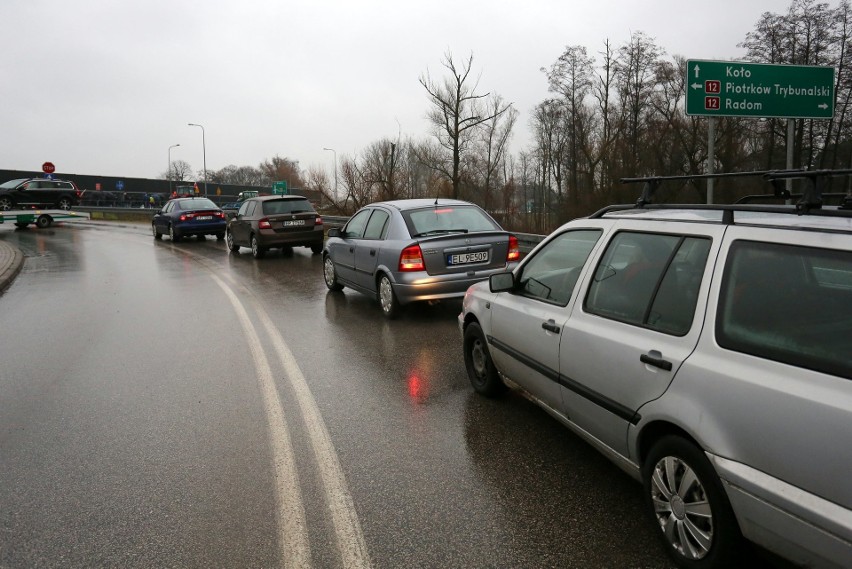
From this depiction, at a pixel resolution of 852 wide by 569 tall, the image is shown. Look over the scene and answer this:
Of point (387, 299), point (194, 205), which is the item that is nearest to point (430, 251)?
point (387, 299)

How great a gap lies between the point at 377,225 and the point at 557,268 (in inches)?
207

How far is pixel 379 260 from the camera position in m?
8.96

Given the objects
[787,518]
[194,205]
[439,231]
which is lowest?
[787,518]

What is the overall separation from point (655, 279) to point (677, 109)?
48291 millimetres

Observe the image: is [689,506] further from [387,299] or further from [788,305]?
[387,299]

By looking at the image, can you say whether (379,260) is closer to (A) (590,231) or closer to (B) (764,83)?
(A) (590,231)

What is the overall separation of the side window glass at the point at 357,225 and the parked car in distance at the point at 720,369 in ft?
21.0

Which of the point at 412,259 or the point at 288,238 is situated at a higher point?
the point at 288,238

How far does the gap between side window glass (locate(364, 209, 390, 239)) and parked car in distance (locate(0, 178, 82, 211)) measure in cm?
3343

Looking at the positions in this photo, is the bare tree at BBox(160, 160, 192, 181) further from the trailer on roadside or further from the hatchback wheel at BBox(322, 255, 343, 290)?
the hatchback wheel at BBox(322, 255, 343, 290)

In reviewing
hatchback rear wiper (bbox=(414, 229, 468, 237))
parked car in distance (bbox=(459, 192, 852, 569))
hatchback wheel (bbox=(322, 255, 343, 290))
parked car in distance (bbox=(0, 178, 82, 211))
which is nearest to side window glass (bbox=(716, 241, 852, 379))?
parked car in distance (bbox=(459, 192, 852, 569))

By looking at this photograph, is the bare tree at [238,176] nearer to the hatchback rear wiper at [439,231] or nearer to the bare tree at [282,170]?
the bare tree at [282,170]

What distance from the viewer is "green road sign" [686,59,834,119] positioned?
47.7ft

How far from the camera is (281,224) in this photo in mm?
17453
